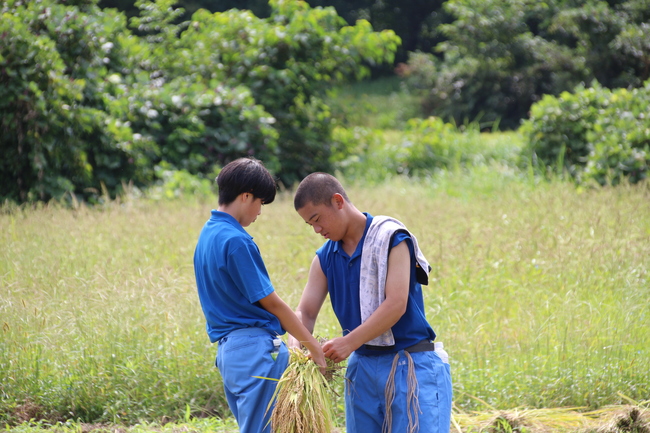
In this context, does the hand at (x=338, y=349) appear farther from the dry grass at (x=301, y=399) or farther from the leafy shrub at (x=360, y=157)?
the leafy shrub at (x=360, y=157)

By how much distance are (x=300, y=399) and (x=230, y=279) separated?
574 mm

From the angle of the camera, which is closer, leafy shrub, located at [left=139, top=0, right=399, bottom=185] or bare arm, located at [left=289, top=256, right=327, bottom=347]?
bare arm, located at [left=289, top=256, right=327, bottom=347]

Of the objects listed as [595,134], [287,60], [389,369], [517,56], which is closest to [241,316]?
[389,369]

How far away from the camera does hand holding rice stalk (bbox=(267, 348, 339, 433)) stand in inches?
105

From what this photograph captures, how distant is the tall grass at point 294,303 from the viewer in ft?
14.0

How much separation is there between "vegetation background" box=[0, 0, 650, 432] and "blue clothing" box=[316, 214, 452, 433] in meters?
1.13

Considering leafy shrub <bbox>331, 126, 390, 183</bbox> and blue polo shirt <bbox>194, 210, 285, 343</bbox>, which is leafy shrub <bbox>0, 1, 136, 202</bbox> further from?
blue polo shirt <bbox>194, 210, 285, 343</bbox>

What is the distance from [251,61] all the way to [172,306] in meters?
8.03

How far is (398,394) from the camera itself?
8.72 ft

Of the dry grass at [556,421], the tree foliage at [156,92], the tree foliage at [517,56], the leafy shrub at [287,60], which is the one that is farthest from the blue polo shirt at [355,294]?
the tree foliage at [517,56]

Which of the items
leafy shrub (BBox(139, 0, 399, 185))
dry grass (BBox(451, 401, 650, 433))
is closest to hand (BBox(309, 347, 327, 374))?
dry grass (BBox(451, 401, 650, 433))

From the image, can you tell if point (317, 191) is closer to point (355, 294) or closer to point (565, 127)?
point (355, 294)

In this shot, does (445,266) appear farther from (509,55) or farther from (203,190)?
(509,55)

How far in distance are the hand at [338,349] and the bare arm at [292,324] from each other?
4 centimetres
